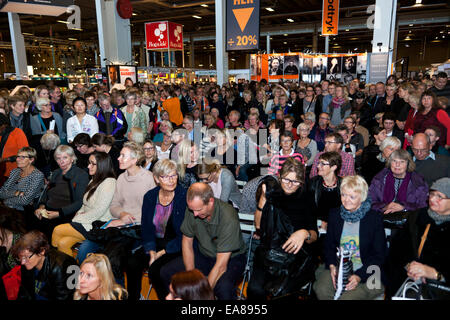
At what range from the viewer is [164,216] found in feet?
9.87

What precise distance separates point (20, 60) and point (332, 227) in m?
18.5

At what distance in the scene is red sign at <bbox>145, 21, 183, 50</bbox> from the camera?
50.0ft

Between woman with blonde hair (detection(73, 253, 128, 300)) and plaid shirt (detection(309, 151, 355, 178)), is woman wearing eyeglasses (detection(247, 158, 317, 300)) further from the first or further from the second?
plaid shirt (detection(309, 151, 355, 178))

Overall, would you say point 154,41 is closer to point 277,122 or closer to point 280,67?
point 280,67

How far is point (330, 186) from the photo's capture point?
325 cm

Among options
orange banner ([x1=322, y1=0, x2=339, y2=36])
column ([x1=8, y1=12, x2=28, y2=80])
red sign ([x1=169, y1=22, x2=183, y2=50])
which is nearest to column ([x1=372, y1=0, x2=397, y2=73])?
orange banner ([x1=322, y1=0, x2=339, y2=36])

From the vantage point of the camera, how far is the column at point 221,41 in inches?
456

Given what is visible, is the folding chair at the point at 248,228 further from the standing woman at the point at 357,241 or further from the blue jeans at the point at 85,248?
the blue jeans at the point at 85,248

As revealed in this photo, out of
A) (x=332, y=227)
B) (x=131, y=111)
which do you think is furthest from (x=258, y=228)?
(x=131, y=111)

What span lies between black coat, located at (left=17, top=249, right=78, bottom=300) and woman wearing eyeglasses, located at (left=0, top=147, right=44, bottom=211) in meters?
1.53

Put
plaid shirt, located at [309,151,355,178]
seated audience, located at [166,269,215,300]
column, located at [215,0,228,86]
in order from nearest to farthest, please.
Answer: seated audience, located at [166,269,215,300] → plaid shirt, located at [309,151,355,178] → column, located at [215,0,228,86]

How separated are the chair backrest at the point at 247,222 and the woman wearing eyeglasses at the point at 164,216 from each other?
2.16 ft

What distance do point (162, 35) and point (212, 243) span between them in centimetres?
1473
